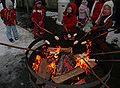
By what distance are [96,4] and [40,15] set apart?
270cm

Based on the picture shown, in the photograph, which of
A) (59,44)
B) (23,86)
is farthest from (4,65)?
(59,44)

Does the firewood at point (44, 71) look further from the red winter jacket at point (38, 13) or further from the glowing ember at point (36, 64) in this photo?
the red winter jacket at point (38, 13)

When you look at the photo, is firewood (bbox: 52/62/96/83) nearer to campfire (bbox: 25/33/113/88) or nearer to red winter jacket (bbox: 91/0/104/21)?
campfire (bbox: 25/33/113/88)

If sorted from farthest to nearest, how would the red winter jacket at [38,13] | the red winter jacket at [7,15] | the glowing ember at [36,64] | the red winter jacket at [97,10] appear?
the red winter jacket at [38,13] < the red winter jacket at [97,10] < the red winter jacket at [7,15] < the glowing ember at [36,64]

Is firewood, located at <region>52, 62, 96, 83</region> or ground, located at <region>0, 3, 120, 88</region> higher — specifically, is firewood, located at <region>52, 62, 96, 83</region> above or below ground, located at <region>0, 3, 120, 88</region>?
above

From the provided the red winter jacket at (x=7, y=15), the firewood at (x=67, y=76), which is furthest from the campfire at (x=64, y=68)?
the red winter jacket at (x=7, y=15)

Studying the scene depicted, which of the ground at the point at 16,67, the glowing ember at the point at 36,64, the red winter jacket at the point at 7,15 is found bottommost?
the ground at the point at 16,67

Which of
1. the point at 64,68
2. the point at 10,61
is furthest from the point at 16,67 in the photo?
the point at 64,68

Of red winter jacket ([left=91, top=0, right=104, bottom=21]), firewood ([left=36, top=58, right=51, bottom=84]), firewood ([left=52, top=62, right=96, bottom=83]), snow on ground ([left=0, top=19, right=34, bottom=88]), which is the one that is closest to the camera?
firewood ([left=52, top=62, right=96, bottom=83])

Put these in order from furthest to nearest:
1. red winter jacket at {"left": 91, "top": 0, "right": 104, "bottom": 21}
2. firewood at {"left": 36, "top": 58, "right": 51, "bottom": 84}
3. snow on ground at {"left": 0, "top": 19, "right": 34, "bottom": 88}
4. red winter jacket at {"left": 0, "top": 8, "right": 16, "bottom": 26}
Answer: red winter jacket at {"left": 91, "top": 0, "right": 104, "bottom": 21} → red winter jacket at {"left": 0, "top": 8, "right": 16, "bottom": 26} → snow on ground at {"left": 0, "top": 19, "right": 34, "bottom": 88} → firewood at {"left": 36, "top": 58, "right": 51, "bottom": 84}

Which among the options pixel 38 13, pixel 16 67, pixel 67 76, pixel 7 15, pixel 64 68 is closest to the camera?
pixel 67 76

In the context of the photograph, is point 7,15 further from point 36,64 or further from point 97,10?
point 97,10

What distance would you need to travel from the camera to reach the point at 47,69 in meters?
2.68

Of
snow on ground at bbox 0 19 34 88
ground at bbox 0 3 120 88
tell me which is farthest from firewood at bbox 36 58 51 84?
snow on ground at bbox 0 19 34 88
